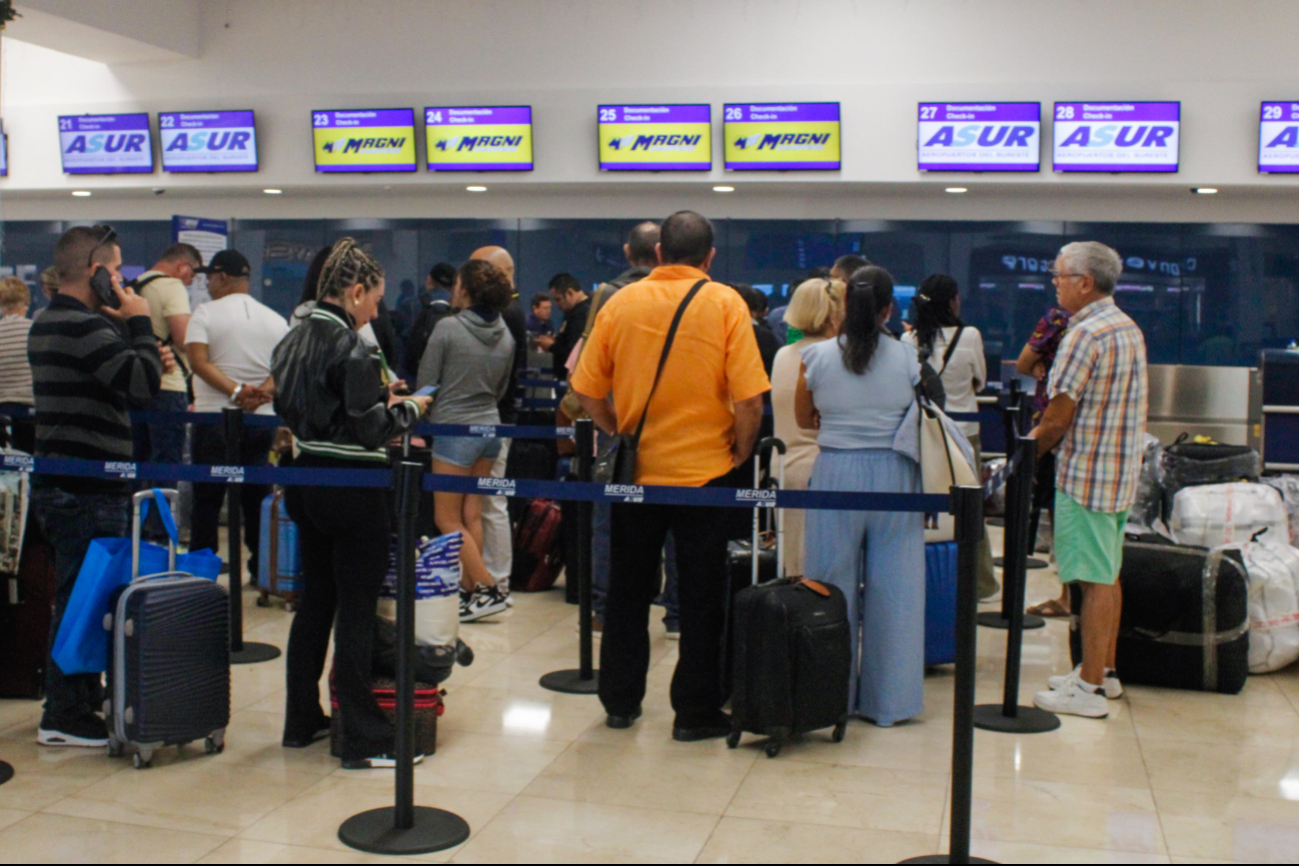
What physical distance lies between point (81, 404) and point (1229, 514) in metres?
5.11

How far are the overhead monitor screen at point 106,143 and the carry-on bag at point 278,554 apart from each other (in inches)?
233

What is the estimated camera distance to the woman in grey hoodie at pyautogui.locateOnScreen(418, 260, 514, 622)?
5.43 metres

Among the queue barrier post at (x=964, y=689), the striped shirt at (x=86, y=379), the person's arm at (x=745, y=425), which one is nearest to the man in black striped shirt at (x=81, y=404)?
the striped shirt at (x=86, y=379)

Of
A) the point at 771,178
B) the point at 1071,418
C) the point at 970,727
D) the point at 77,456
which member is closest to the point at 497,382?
the point at 77,456

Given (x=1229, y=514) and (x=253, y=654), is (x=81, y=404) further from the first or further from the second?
(x=1229, y=514)

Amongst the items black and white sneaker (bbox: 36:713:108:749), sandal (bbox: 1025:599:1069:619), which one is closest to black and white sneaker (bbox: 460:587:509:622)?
black and white sneaker (bbox: 36:713:108:749)

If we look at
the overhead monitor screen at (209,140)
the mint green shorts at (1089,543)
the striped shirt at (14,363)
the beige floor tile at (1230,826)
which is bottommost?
the beige floor tile at (1230,826)

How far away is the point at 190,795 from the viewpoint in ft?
11.2

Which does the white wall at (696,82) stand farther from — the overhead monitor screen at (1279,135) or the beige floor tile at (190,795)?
the beige floor tile at (190,795)

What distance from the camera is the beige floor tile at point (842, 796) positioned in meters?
3.26

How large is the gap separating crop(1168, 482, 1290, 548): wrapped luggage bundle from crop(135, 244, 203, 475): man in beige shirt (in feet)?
16.7

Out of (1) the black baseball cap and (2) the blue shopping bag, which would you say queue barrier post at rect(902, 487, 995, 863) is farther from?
(1) the black baseball cap

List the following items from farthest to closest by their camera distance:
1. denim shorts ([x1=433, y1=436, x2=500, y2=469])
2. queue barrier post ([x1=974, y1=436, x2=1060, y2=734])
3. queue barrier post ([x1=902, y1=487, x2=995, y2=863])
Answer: denim shorts ([x1=433, y1=436, x2=500, y2=469]) → queue barrier post ([x1=974, y1=436, x2=1060, y2=734]) → queue barrier post ([x1=902, y1=487, x2=995, y2=863])

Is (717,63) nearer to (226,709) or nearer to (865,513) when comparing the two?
(865,513)
